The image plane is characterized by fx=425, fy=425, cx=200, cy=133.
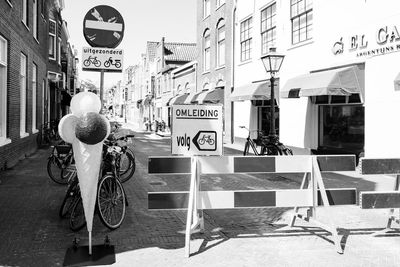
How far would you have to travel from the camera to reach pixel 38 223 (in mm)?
5867

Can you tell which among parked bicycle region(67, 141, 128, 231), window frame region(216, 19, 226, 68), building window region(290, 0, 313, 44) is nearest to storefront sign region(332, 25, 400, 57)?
building window region(290, 0, 313, 44)

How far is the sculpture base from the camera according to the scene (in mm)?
4383

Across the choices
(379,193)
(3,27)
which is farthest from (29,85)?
(379,193)

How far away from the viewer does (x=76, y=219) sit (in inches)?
233

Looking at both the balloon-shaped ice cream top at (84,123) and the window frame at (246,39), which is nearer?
the balloon-shaped ice cream top at (84,123)

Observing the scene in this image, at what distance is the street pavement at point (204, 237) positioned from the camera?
4492 millimetres

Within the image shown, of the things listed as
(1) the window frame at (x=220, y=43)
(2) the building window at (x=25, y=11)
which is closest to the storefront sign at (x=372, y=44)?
(2) the building window at (x=25, y=11)

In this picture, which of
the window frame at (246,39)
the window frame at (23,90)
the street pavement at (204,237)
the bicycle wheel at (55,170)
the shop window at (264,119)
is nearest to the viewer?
the street pavement at (204,237)

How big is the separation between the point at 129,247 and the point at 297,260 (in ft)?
6.19

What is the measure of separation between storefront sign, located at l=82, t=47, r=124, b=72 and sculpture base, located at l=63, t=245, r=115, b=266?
2522 mm

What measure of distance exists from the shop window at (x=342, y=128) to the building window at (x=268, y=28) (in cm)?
443

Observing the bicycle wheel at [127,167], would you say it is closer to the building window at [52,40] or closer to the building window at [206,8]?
the building window at [206,8]

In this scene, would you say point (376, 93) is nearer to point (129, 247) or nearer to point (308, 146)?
point (308, 146)

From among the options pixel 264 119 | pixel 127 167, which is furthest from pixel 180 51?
pixel 127 167
